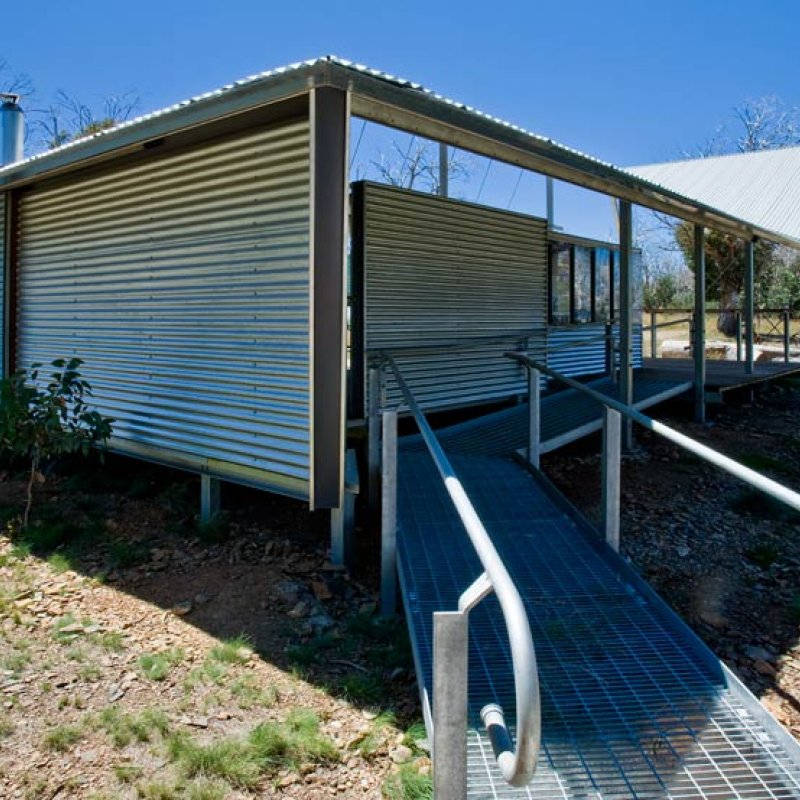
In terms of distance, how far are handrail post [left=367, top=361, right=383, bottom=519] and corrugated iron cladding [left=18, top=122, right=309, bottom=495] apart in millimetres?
1061

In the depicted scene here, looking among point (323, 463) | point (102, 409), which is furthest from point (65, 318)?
point (323, 463)

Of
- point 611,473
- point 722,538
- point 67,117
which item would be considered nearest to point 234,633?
point 611,473

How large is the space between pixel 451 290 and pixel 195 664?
5.81m

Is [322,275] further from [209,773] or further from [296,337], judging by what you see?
[209,773]

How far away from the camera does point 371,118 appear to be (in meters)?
4.53

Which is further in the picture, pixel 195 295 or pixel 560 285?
pixel 560 285

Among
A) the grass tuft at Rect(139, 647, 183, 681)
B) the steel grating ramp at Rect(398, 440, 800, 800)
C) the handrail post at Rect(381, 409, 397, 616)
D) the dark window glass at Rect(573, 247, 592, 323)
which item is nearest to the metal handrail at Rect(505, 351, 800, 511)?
the steel grating ramp at Rect(398, 440, 800, 800)

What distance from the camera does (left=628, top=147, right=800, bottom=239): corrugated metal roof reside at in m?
12.0

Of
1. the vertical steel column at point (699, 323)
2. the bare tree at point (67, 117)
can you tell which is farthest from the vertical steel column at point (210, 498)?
the bare tree at point (67, 117)

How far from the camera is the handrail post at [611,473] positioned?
4.65 metres

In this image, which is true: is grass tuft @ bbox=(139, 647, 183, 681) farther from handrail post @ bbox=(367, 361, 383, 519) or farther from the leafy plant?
the leafy plant

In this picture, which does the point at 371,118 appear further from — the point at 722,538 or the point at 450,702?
the point at 722,538

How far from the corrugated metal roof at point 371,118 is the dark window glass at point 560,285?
3941 mm

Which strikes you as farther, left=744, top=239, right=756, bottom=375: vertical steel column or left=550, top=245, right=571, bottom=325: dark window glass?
left=744, top=239, right=756, bottom=375: vertical steel column
